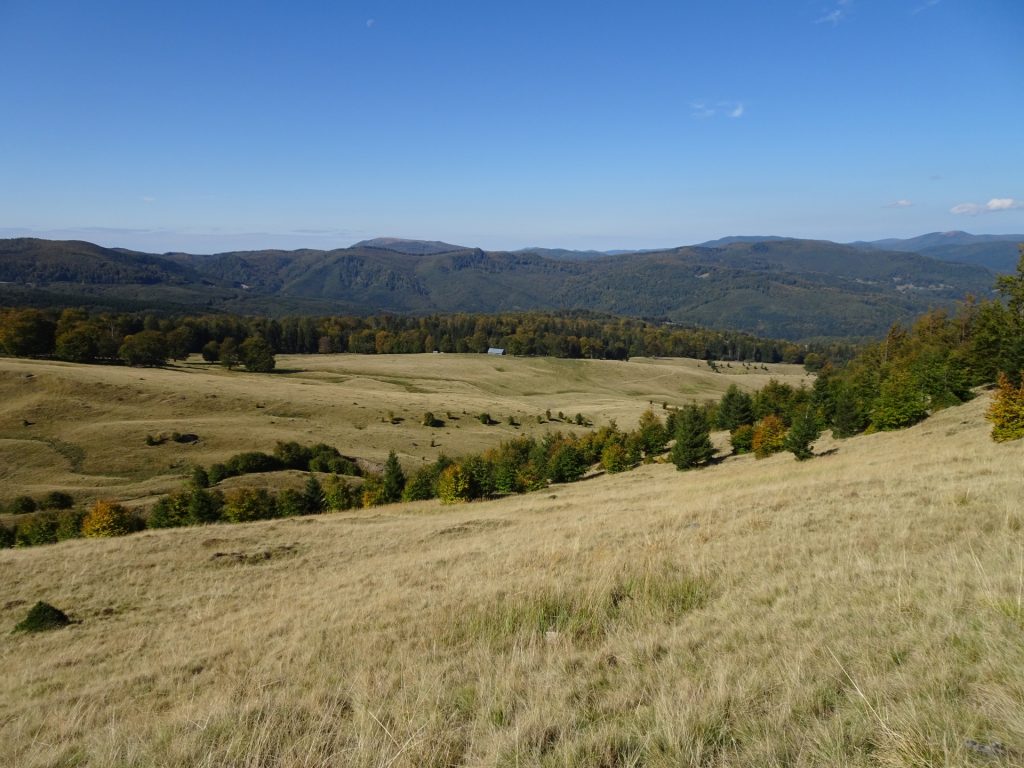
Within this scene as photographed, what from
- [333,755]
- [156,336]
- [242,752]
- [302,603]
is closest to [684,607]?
[333,755]

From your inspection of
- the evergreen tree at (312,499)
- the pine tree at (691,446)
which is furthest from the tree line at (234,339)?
the pine tree at (691,446)

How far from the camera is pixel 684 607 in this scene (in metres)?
7.30

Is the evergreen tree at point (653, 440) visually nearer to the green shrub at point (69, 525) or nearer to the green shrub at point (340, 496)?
the green shrub at point (340, 496)

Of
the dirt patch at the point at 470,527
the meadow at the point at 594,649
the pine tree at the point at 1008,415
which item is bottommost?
the dirt patch at the point at 470,527

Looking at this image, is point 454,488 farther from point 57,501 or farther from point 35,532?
point 57,501

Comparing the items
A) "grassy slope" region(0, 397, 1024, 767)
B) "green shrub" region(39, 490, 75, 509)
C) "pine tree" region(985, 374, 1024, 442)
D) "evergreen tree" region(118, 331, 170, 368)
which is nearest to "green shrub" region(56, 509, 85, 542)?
"green shrub" region(39, 490, 75, 509)

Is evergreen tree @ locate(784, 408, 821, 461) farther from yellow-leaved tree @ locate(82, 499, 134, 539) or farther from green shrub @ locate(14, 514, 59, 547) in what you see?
green shrub @ locate(14, 514, 59, 547)

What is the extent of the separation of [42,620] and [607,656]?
15433mm

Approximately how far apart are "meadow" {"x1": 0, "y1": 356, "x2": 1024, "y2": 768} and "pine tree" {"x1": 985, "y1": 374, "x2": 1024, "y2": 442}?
14.0 m

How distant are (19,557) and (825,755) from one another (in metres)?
27.3

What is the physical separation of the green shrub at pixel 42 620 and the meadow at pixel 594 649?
1.71 feet

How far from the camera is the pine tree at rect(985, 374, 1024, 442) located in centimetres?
2742

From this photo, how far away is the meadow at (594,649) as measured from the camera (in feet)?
12.8

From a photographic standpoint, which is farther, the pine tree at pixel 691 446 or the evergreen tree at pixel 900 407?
the pine tree at pixel 691 446
